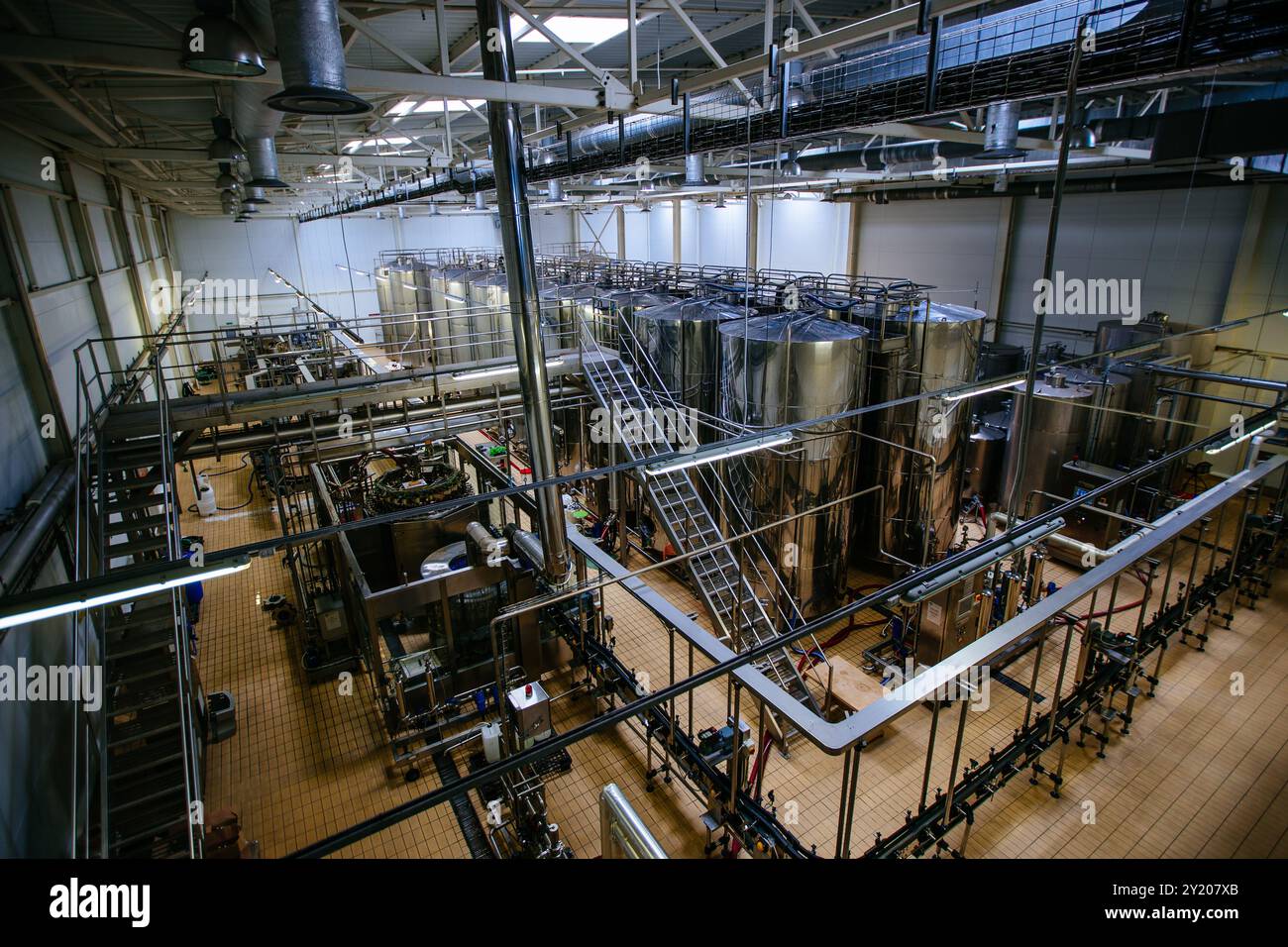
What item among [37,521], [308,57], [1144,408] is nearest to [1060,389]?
[1144,408]

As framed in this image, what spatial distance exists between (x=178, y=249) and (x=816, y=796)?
2871 centimetres

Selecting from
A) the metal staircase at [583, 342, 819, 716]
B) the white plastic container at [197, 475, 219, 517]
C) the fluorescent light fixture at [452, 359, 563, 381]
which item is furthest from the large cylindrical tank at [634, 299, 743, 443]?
the white plastic container at [197, 475, 219, 517]

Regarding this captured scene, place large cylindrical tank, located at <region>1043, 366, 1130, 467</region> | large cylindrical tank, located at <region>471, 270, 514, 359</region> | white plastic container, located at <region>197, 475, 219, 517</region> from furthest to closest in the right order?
large cylindrical tank, located at <region>471, 270, 514, 359</region> → white plastic container, located at <region>197, 475, 219, 517</region> → large cylindrical tank, located at <region>1043, 366, 1130, 467</region>

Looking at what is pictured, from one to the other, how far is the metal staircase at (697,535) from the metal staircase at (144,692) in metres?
4.66

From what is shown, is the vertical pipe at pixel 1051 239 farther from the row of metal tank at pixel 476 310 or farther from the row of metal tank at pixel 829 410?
the row of metal tank at pixel 476 310

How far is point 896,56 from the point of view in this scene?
5.86 metres

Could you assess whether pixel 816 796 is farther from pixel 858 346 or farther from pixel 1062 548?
pixel 1062 548

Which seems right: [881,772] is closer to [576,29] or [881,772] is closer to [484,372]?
[484,372]

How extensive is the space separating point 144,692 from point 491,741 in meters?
3.16

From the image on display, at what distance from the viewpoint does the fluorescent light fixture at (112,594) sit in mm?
2221

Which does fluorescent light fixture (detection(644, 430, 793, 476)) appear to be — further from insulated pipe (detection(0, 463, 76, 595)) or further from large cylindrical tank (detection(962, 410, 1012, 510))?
large cylindrical tank (detection(962, 410, 1012, 510))

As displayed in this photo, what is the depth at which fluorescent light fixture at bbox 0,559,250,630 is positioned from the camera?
2221 millimetres

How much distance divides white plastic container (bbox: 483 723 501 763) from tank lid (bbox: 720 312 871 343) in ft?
17.3

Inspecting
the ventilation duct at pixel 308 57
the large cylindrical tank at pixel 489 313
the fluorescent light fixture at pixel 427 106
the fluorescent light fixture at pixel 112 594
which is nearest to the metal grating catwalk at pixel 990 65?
the ventilation duct at pixel 308 57
